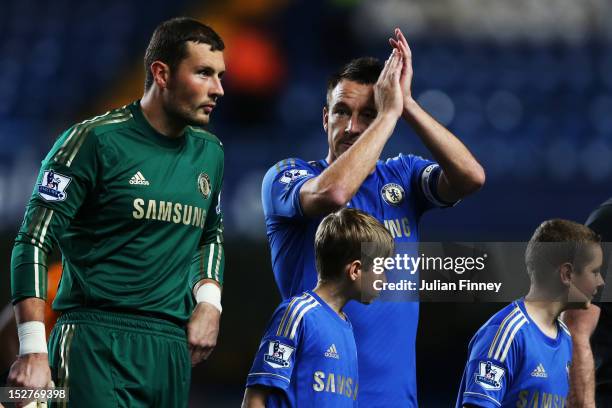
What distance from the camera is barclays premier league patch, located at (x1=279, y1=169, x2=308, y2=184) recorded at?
11.9 feet

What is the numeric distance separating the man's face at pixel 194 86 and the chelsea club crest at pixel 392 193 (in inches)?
29.6

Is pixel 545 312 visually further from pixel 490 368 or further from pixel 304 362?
pixel 304 362

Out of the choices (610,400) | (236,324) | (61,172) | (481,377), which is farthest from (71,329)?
(236,324)

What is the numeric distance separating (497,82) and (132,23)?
3089 millimetres

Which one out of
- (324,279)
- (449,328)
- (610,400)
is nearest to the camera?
(324,279)

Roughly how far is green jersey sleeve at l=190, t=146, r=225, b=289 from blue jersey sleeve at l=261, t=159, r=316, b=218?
25 centimetres

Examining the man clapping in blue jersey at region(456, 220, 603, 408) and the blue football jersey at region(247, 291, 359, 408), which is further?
the man clapping in blue jersey at region(456, 220, 603, 408)

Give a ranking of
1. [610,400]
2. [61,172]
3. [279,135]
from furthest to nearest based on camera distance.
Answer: [279,135], [610,400], [61,172]

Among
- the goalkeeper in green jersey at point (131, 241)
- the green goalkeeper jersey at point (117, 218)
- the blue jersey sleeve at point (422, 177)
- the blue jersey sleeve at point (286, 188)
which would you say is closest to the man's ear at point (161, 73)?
the goalkeeper in green jersey at point (131, 241)

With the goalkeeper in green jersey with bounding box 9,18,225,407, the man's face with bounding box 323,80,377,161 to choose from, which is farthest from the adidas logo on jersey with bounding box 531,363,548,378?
the goalkeeper in green jersey with bounding box 9,18,225,407

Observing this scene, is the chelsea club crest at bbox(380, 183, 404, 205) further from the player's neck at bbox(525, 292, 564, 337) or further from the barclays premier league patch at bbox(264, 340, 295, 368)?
the barclays premier league patch at bbox(264, 340, 295, 368)

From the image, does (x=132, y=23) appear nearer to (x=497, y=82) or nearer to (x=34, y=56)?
(x=34, y=56)

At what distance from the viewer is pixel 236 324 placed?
7387 millimetres

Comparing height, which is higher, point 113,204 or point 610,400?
point 113,204
